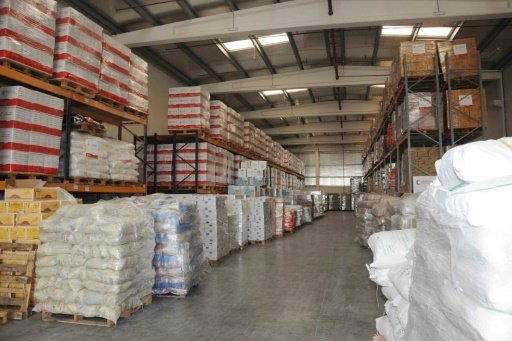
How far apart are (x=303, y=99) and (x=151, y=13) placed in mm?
11623

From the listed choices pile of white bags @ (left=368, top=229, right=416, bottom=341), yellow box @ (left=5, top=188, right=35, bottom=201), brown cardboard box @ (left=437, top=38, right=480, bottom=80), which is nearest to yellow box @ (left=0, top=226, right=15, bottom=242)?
yellow box @ (left=5, top=188, right=35, bottom=201)

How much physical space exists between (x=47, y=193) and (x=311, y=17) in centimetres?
738

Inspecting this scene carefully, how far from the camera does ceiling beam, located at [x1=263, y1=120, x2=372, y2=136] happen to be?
24.6 meters

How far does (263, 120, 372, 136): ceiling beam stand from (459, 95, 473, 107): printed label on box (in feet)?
54.7

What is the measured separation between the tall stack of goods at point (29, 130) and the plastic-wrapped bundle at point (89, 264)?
1378 millimetres

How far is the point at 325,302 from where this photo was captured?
5051 mm

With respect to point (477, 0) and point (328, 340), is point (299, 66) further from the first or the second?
point (328, 340)

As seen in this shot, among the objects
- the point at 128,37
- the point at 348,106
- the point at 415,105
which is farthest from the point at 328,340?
the point at 348,106

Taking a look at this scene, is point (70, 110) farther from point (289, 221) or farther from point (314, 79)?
point (314, 79)

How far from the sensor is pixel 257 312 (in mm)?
4629

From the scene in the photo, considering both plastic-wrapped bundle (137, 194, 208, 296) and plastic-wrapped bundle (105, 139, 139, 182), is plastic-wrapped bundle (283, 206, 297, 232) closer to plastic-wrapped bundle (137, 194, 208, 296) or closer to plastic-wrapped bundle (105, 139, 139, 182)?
plastic-wrapped bundle (105, 139, 139, 182)

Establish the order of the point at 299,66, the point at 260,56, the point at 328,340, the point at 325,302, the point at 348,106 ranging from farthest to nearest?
the point at 348,106 → the point at 299,66 → the point at 260,56 → the point at 325,302 → the point at 328,340

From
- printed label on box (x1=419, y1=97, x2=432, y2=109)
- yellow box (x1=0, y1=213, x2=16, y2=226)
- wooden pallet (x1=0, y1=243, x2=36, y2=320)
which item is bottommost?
wooden pallet (x1=0, y1=243, x2=36, y2=320)

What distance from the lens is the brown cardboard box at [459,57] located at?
310 inches
